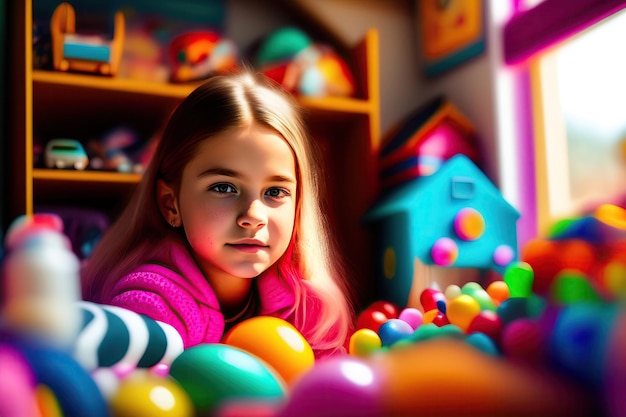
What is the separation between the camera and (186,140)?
858 mm

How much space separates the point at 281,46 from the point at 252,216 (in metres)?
0.77

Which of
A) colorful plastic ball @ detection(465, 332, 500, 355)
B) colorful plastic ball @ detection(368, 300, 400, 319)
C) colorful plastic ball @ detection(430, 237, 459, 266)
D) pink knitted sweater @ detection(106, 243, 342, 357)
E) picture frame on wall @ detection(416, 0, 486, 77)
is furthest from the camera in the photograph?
picture frame on wall @ detection(416, 0, 486, 77)

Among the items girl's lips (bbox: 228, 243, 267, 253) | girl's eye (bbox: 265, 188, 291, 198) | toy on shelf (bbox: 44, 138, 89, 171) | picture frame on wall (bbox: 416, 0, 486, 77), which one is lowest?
girl's lips (bbox: 228, 243, 267, 253)

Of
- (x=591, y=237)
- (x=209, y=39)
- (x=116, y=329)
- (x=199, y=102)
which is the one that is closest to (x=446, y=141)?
(x=209, y=39)

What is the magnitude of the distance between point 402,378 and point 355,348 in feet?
1.19

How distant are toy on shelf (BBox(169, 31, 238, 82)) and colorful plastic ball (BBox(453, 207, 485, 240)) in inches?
23.6

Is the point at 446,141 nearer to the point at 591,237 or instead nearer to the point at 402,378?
the point at 591,237

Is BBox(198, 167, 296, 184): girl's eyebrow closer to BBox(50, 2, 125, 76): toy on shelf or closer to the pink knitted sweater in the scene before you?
the pink knitted sweater

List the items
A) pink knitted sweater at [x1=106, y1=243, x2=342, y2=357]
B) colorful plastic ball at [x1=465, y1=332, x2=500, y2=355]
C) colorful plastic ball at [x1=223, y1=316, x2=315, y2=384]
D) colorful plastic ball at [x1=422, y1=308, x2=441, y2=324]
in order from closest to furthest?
colorful plastic ball at [x1=465, y1=332, x2=500, y2=355]
colorful plastic ball at [x1=223, y1=316, x2=315, y2=384]
pink knitted sweater at [x1=106, y1=243, x2=342, y2=357]
colorful plastic ball at [x1=422, y1=308, x2=441, y2=324]

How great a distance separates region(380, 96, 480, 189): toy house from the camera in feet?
4.46

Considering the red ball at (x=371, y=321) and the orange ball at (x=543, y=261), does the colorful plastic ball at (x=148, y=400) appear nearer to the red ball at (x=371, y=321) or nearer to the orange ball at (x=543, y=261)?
the orange ball at (x=543, y=261)

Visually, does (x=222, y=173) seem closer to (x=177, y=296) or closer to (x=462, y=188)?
(x=177, y=296)

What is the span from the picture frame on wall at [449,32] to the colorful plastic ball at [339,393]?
4.10 ft

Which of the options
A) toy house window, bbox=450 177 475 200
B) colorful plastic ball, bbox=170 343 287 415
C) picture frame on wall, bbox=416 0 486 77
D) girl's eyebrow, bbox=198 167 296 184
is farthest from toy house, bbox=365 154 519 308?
colorful plastic ball, bbox=170 343 287 415
